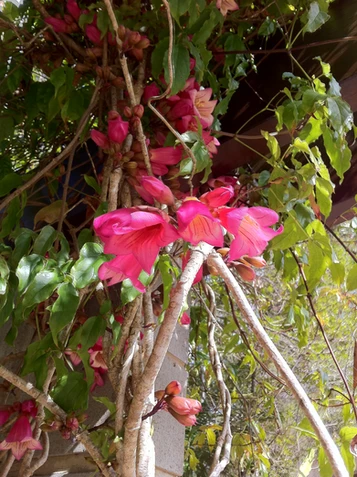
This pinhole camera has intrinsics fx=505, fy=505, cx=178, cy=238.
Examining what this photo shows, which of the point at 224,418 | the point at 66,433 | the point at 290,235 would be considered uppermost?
the point at 290,235

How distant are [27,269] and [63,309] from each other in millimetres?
82

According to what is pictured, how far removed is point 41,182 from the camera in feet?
3.93

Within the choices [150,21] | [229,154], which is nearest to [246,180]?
[229,154]

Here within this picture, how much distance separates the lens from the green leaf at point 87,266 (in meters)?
0.63

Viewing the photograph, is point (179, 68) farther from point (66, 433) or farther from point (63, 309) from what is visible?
point (66, 433)

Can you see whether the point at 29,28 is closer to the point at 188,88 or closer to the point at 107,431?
the point at 188,88

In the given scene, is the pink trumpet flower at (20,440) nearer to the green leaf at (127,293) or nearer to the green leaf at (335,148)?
the green leaf at (127,293)

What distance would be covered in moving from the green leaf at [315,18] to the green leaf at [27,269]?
535mm

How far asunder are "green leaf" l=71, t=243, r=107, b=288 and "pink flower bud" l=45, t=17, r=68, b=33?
1.67ft

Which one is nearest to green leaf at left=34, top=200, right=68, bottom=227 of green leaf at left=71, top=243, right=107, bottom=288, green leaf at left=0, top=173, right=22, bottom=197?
green leaf at left=0, top=173, right=22, bottom=197

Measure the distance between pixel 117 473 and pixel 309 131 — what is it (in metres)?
0.59

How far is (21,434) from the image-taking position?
795mm

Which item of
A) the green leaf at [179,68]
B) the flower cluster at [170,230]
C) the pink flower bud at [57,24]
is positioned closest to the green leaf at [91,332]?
the flower cluster at [170,230]

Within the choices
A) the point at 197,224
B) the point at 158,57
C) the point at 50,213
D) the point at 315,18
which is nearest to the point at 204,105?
the point at 158,57
